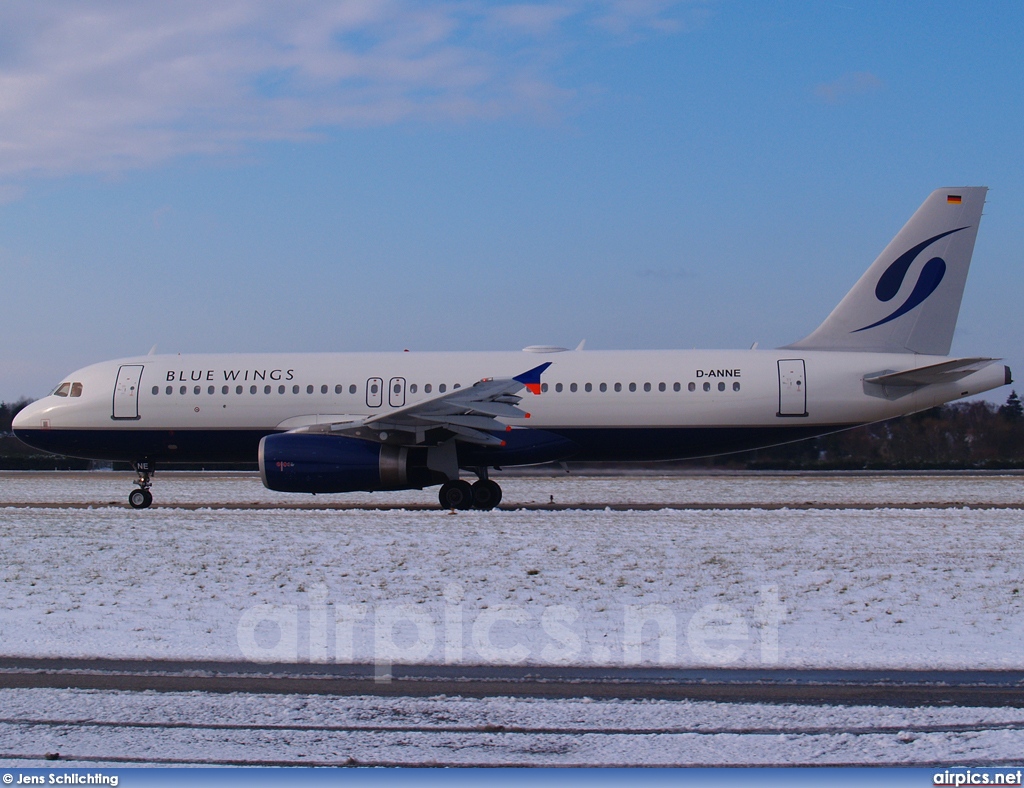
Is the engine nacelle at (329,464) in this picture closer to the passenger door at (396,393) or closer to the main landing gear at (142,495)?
the passenger door at (396,393)

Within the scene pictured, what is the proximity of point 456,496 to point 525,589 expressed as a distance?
888 cm

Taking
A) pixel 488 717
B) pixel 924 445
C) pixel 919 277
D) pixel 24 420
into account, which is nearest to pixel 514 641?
pixel 488 717

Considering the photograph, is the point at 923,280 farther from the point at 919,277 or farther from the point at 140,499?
the point at 140,499

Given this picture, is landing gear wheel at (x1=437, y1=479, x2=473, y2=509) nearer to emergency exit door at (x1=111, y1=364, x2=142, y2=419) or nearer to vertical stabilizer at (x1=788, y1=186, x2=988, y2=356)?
emergency exit door at (x1=111, y1=364, x2=142, y2=419)

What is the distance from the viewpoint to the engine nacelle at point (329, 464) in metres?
17.9

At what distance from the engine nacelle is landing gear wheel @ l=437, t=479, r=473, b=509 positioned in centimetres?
98

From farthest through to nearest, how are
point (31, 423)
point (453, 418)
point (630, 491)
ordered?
point (630, 491)
point (31, 423)
point (453, 418)

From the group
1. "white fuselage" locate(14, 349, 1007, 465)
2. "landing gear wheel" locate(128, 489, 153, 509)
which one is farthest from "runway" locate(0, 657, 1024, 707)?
"landing gear wheel" locate(128, 489, 153, 509)

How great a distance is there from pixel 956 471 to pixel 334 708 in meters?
36.4

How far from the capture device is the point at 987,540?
44.4ft

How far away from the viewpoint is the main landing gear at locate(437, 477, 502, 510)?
19047 millimetres

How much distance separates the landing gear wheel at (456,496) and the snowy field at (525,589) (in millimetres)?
1751

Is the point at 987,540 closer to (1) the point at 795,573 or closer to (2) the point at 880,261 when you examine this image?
(1) the point at 795,573

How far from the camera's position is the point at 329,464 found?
706 inches
